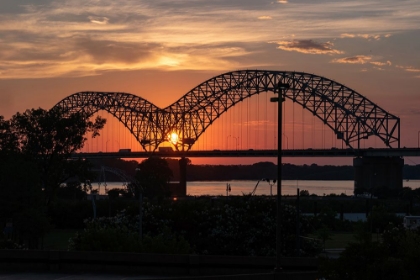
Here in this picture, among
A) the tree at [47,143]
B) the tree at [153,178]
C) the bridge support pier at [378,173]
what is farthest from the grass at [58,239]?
the bridge support pier at [378,173]

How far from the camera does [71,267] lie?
32.2m

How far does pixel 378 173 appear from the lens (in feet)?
593

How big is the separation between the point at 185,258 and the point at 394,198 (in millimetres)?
139800

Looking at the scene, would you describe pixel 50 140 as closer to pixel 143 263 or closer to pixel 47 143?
pixel 47 143

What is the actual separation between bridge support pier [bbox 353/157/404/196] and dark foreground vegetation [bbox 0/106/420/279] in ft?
252

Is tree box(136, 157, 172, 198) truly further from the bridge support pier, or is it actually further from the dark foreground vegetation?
the dark foreground vegetation

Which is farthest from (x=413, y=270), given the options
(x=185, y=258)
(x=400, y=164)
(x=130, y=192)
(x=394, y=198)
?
(x=400, y=164)

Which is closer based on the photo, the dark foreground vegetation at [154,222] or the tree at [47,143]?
the dark foreground vegetation at [154,222]

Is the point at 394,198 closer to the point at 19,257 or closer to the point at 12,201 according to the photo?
the point at 12,201

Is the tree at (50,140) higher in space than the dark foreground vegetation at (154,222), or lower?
higher

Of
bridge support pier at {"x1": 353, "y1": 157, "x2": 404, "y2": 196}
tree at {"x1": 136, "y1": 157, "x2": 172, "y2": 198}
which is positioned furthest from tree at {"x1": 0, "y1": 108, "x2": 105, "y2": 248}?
bridge support pier at {"x1": 353, "y1": 157, "x2": 404, "y2": 196}

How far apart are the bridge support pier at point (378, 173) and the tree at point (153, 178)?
4111cm

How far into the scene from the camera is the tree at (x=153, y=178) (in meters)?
159

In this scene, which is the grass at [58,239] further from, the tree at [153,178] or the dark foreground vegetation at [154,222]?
the tree at [153,178]
